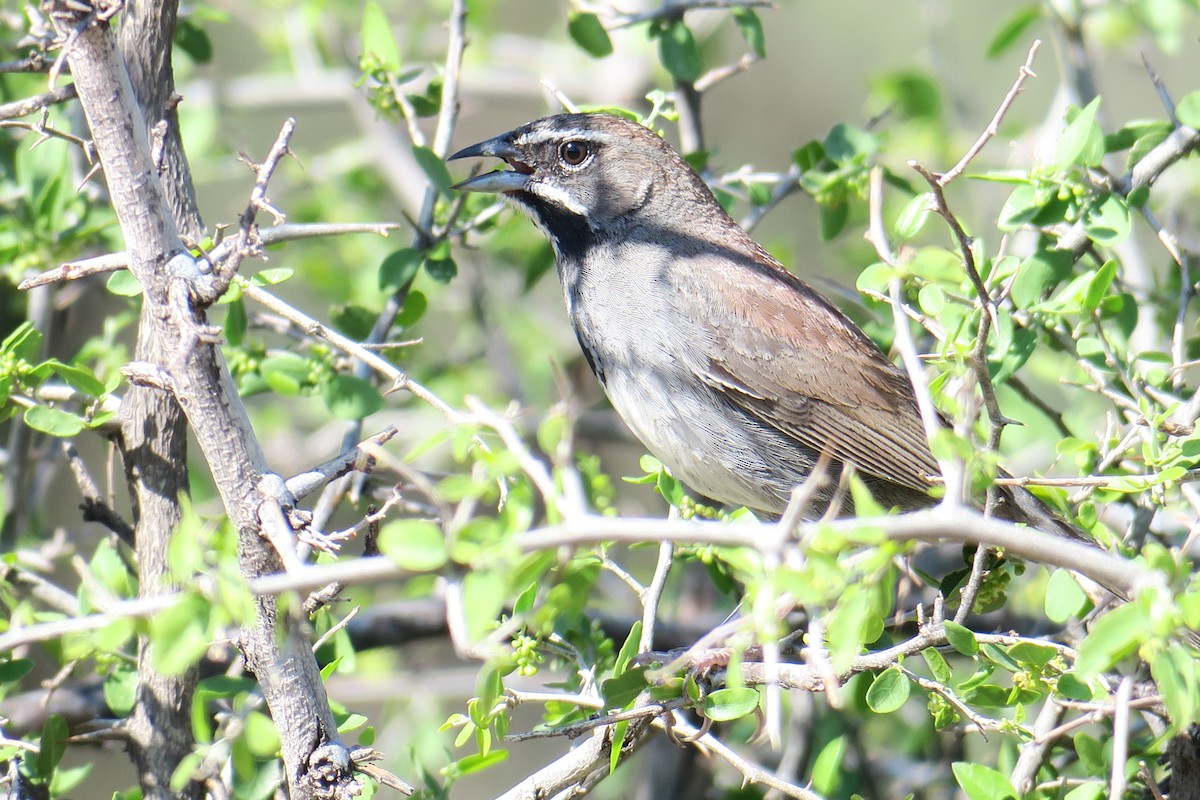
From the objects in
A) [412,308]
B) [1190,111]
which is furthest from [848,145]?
[412,308]

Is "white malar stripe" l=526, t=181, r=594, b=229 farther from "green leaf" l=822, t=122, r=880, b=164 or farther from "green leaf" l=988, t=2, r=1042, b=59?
"green leaf" l=988, t=2, r=1042, b=59

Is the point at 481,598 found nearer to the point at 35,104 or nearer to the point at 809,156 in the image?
the point at 35,104

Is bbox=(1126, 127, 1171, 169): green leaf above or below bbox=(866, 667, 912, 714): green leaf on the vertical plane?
above

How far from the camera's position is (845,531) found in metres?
1.71

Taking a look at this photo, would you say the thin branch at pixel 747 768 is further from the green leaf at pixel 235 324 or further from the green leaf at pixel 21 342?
the green leaf at pixel 21 342

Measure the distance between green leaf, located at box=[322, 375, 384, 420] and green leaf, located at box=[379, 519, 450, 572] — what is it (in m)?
1.79

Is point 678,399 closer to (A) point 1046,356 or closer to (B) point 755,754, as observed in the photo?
(B) point 755,754

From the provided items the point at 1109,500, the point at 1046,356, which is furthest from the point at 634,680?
the point at 1046,356

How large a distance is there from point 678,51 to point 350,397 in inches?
67.2

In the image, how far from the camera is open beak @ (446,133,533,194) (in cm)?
397

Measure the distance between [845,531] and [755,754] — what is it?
3012 millimetres

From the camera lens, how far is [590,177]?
4559 mm

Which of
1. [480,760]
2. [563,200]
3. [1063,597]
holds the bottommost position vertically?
[1063,597]

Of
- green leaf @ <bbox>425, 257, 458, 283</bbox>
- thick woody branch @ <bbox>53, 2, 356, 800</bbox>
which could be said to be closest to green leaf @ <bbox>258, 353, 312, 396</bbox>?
green leaf @ <bbox>425, 257, 458, 283</bbox>
